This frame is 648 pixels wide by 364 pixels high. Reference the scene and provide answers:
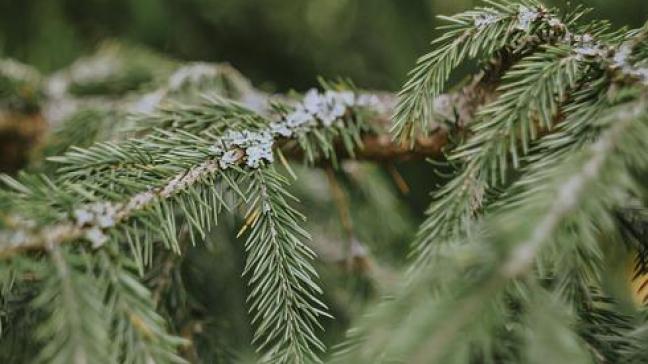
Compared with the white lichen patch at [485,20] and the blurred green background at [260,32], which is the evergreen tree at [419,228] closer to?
the white lichen patch at [485,20]

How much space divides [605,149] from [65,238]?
0.48 metres

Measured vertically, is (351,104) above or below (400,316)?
above

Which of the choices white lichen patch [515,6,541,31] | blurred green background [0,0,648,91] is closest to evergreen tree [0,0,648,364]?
white lichen patch [515,6,541,31]

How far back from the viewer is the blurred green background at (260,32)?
179 cm

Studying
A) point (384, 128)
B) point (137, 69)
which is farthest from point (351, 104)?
point (137, 69)

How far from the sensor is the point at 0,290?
2.04 ft

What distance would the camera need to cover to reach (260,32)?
199 cm

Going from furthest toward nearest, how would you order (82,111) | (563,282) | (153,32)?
(153,32) → (82,111) → (563,282)

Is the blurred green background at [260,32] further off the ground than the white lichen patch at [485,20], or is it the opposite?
the blurred green background at [260,32]

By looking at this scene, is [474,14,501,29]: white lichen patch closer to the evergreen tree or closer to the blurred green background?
the evergreen tree

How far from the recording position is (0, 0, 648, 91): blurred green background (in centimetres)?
179

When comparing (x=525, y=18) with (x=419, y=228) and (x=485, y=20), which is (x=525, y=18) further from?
(x=419, y=228)

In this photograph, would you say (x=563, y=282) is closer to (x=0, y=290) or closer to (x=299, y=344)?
(x=299, y=344)

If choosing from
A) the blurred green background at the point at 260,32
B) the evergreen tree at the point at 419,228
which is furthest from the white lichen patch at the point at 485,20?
the blurred green background at the point at 260,32
